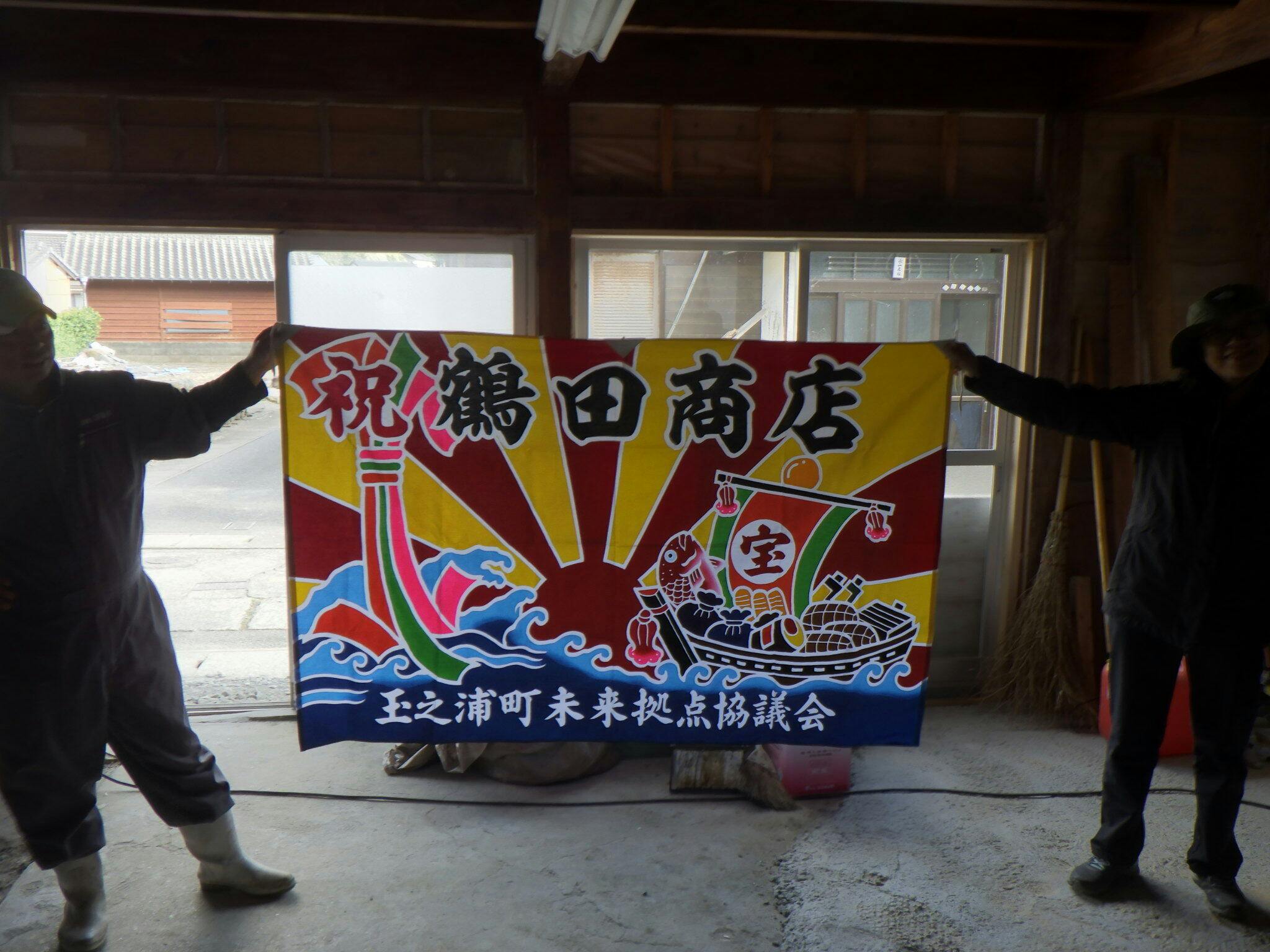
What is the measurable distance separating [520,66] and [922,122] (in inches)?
66.0

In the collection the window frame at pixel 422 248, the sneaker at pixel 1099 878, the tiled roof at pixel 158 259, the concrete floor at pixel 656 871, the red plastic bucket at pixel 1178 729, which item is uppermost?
the tiled roof at pixel 158 259

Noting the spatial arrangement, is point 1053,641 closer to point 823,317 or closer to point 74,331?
point 823,317

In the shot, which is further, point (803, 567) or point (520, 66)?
point (520, 66)

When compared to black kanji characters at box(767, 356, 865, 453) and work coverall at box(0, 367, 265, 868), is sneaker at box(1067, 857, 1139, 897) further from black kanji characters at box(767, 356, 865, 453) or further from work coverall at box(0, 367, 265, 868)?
work coverall at box(0, 367, 265, 868)

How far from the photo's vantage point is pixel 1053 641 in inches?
151

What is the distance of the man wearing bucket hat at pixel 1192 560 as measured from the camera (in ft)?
7.74

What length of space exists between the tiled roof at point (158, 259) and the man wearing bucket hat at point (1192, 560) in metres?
19.6

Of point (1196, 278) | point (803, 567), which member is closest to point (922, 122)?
point (1196, 278)

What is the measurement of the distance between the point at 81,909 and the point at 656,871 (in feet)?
5.11

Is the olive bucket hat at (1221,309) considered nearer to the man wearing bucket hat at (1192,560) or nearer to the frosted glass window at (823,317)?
the man wearing bucket hat at (1192,560)

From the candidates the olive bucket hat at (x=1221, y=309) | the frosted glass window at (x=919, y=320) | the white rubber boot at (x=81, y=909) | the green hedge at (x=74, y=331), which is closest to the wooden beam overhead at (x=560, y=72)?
the frosted glass window at (x=919, y=320)

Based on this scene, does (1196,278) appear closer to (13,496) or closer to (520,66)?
(520,66)

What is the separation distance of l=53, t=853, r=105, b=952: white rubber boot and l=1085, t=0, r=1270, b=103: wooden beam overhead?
4.19 m

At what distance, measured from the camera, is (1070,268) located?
3.79 metres
